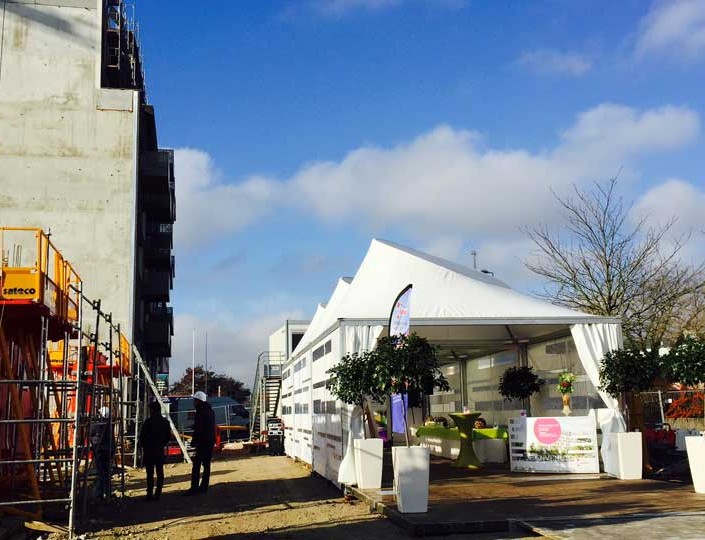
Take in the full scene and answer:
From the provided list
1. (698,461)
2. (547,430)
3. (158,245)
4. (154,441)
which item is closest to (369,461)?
(154,441)

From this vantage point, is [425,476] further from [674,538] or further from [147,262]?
[147,262]

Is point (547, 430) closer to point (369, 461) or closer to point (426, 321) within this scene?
point (426, 321)

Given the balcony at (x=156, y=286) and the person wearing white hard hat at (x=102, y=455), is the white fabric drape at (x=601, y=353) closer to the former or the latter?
the person wearing white hard hat at (x=102, y=455)

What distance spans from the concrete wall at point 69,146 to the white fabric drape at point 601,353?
16032 millimetres

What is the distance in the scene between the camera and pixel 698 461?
30.9ft

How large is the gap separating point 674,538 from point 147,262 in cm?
3376

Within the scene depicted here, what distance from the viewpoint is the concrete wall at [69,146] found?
2467 cm

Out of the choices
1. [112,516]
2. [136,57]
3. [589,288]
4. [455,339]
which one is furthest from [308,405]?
[136,57]

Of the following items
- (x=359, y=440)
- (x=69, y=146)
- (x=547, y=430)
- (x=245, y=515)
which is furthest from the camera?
(x=69, y=146)

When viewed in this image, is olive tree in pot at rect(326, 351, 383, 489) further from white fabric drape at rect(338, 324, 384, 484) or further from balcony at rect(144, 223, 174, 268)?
balcony at rect(144, 223, 174, 268)

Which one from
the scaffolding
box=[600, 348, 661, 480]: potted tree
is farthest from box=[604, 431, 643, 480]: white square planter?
the scaffolding

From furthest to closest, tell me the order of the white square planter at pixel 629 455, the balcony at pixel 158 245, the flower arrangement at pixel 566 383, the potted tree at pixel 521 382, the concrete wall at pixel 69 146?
the balcony at pixel 158 245 < the concrete wall at pixel 69 146 < the potted tree at pixel 521 382 < the flower arrangement at pixel 566 383 < the white square planter at pixel 629 455

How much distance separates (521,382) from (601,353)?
11.0ft

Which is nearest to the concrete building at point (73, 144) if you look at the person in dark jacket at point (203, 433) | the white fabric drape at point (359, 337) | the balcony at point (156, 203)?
the balcony at point (156, 203)
